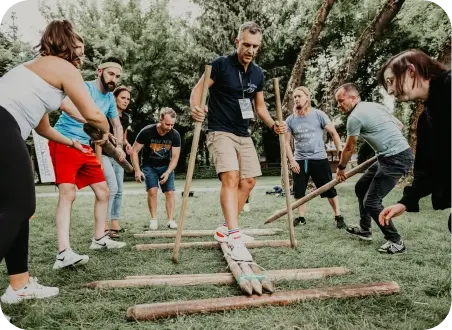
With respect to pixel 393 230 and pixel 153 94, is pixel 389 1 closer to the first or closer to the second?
pixel 393 230

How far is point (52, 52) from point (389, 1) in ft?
35.1

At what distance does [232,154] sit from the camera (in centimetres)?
408

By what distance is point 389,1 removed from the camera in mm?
10695

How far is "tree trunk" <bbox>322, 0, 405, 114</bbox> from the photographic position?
10734 millimetres

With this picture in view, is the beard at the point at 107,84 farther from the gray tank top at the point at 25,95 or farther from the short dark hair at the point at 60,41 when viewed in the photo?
the gray tank top at the point at 25,95

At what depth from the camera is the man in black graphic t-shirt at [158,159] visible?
6.41 meters

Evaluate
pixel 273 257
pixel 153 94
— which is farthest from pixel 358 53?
pixel 153 94

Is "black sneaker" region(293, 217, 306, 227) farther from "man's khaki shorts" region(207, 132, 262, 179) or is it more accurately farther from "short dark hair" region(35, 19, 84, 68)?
"short dark hair" region(35, 19, 84, 68)

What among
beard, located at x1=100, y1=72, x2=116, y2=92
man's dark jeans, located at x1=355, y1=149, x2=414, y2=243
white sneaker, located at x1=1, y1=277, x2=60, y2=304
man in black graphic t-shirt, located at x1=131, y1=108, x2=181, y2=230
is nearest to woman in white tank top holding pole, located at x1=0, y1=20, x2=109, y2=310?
white sneaker, located at x1=1, y1=277, x2=60, y2=304

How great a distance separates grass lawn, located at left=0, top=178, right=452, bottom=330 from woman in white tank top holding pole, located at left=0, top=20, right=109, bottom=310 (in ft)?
1.14

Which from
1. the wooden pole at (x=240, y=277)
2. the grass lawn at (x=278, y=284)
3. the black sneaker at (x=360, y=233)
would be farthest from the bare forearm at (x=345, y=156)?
the wooden pole at (x=240, y=277)

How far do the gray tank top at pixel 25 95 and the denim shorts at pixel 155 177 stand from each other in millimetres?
3933

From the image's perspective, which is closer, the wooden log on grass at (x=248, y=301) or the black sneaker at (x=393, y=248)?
the wooden log on grass at (x=248, y=301)

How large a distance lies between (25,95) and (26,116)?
14 cm
